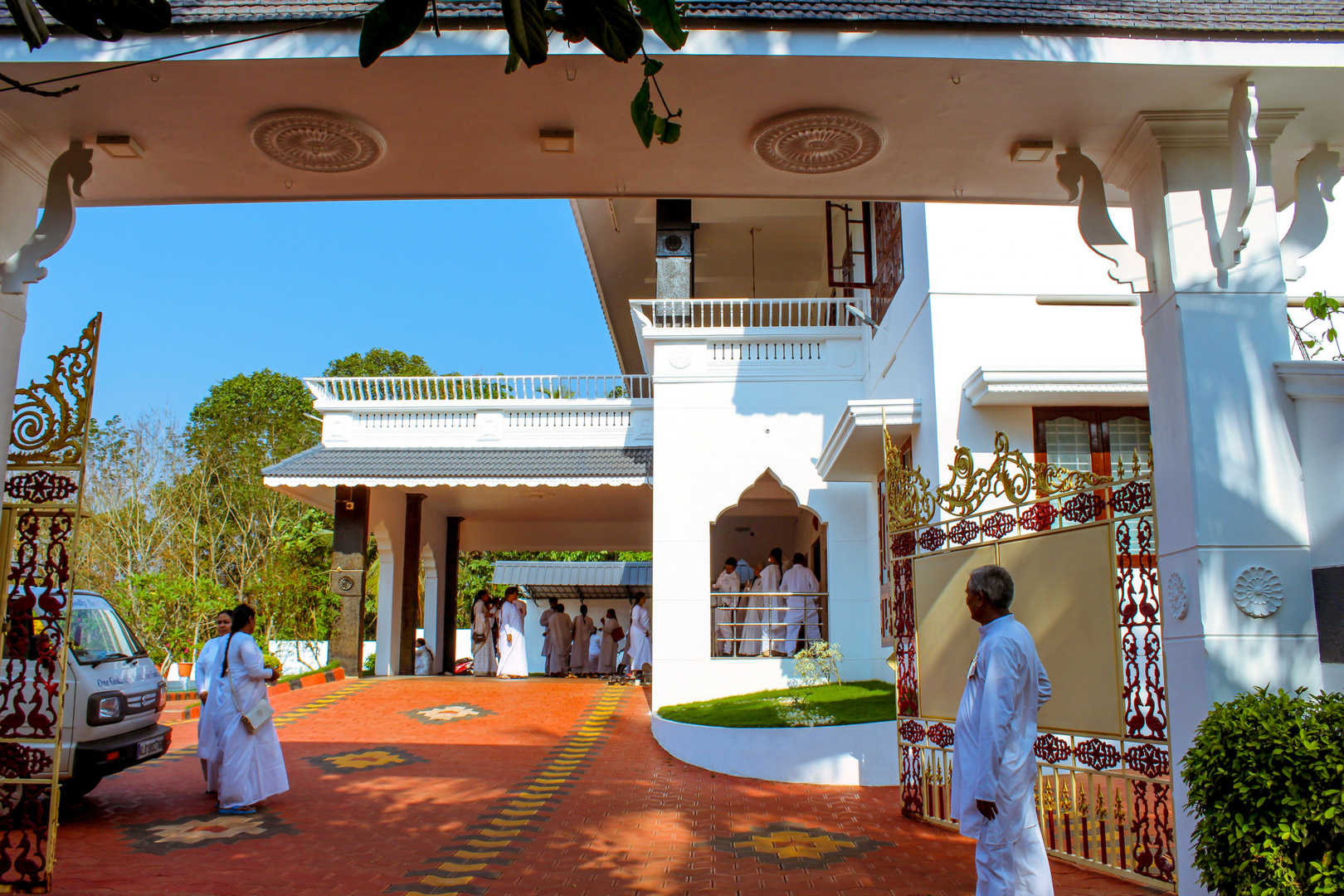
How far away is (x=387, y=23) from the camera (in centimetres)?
230

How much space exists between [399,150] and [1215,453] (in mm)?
4035

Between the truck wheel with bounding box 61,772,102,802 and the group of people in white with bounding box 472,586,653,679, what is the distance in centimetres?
915

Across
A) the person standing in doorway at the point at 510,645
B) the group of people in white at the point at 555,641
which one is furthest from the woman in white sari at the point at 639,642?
the person standing in doorway at the point at 510,645

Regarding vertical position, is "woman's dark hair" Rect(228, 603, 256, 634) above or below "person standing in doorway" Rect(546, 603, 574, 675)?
above

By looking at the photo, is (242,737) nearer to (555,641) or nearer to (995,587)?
(995,587)

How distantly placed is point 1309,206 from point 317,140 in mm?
4768

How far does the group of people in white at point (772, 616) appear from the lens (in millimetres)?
12008

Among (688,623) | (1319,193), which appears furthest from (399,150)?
(688,623)

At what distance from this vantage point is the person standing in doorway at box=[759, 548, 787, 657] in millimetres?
11961

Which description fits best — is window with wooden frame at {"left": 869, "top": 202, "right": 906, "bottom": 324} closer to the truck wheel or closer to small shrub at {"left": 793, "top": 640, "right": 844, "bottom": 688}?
small shrub at {"left": 793, "top": 640, "right": 844, "bottom": 688}

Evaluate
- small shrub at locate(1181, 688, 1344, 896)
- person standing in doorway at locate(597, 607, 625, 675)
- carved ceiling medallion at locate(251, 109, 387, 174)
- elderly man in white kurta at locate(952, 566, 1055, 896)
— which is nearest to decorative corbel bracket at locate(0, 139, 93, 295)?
carved ceiling medallion at locate(251, 109, 387, 174)

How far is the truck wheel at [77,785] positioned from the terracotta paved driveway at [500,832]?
154 millimetres

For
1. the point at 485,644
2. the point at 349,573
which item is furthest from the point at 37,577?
the point at 485,644

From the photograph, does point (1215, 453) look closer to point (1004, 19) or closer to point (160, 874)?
point (1004, 19)
